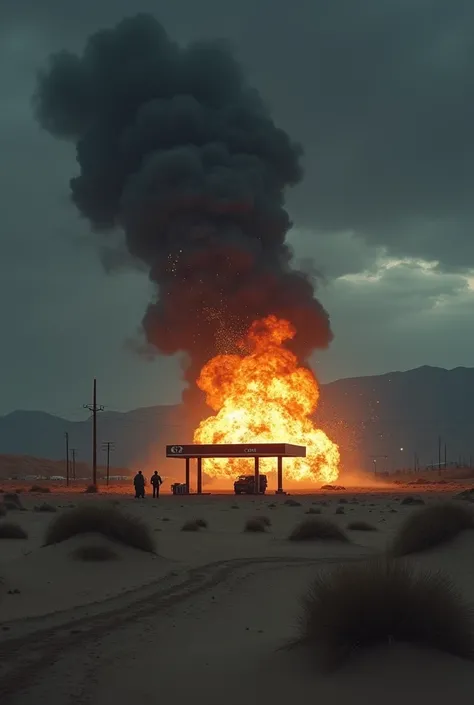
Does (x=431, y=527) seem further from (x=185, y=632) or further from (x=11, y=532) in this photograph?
(x=11, y=532)

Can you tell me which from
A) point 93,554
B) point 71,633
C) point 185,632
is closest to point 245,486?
point 93,554

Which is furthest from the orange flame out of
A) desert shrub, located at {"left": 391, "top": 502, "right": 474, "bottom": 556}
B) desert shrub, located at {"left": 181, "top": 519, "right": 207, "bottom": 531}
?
desert shrub, located at {"left": 391, "top": 502, "right": 474, "bottom": 556}

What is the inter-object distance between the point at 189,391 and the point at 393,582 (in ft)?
208

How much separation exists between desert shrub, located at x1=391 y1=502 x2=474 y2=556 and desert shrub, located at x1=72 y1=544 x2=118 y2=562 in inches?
195

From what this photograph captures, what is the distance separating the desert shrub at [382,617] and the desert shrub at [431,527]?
8.75 metres

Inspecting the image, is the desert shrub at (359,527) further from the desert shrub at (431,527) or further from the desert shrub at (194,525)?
the desert shrub at (431,527)

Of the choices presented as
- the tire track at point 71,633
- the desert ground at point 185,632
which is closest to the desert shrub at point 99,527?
the desert ground at point 185,632

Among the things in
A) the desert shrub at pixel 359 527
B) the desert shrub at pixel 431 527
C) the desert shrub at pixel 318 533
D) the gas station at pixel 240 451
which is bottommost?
the desert shrub at pixel 359 527

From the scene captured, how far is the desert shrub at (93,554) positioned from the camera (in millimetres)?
14828

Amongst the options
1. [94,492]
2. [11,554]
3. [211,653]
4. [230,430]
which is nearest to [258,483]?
[230,430]

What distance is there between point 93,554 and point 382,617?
897 cm

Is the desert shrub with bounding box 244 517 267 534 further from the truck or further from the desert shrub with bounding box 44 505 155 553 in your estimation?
the truck

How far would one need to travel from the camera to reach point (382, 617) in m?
6.75

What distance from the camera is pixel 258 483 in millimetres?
57750
